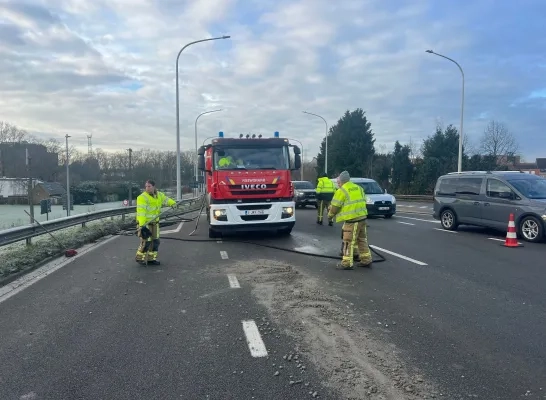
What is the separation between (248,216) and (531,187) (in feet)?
26.0

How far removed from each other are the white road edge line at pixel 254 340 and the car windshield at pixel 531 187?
33.2 feet

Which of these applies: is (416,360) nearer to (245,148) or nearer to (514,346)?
(514,346)

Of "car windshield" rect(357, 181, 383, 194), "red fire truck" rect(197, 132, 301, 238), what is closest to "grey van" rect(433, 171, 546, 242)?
"car windshield" rect(357, 181, 383, 194)

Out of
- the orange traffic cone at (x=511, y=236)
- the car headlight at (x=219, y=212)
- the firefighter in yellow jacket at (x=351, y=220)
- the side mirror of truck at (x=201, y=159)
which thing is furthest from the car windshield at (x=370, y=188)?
the firefighter in yellow jacket at (x=351, y=220)

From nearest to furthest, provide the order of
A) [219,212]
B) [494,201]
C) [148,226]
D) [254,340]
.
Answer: [254,340] < [148,226] < [219,212] < [494,201]

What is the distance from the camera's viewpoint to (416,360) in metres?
4.17

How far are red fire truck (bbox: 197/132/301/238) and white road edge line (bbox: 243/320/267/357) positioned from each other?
712 centimetres

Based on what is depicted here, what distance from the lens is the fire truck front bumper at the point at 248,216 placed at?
40.3 feet

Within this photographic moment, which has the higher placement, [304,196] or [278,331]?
[304,196]

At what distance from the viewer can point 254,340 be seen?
4.72m

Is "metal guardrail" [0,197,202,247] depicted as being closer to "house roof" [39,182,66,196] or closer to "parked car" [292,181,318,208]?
"parked car" [292,181,318,208]

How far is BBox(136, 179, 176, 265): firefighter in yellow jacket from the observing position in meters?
9.12

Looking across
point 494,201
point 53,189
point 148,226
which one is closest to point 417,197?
point 494,201

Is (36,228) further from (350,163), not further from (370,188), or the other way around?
(350,163)
